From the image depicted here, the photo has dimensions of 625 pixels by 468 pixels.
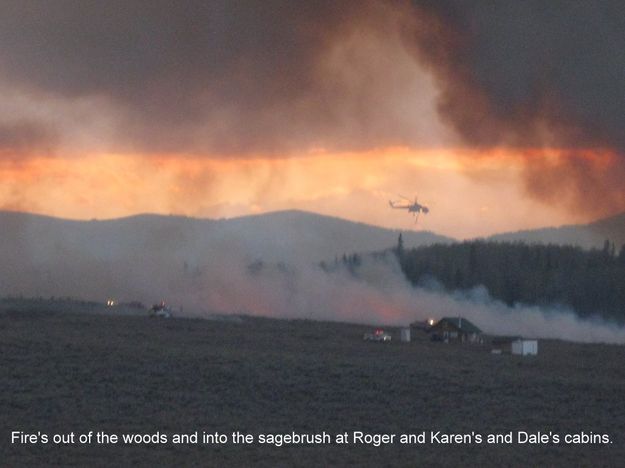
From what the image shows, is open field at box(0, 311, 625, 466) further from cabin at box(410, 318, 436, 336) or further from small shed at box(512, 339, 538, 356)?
cabin at box(410, 318, 436, 336)

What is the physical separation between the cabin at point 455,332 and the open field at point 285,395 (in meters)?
9.57

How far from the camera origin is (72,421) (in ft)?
178

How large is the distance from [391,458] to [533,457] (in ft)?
16.6

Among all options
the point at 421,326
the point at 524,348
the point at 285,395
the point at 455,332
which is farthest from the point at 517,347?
the point at 285,395

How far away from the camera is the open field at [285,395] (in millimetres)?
51344

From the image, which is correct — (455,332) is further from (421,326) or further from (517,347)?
(517,347)

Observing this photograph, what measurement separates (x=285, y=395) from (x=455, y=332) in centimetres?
3265

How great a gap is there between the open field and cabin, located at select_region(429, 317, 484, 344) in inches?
377

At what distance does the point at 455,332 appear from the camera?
91.9 meters

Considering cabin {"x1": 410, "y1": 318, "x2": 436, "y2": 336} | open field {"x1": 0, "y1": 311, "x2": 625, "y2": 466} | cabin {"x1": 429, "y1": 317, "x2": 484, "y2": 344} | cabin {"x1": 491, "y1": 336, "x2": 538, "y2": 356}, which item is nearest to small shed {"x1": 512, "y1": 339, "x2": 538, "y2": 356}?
cabin {"x1": 491, "y1": 336, "x2": 538, "y2": 356}

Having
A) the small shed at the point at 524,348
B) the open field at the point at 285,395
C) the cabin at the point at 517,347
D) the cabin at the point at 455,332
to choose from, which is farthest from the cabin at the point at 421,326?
the open field at the point at 285,395

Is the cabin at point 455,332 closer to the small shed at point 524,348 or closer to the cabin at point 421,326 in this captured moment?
the cabin at point 421,326

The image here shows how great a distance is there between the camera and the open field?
5134cm

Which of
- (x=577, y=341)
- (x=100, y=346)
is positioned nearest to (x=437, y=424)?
(x=100, y=346)
